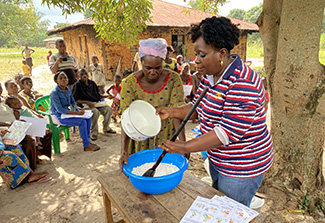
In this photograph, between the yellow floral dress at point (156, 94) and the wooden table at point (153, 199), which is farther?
the yellow floral dress at point (156, 94)

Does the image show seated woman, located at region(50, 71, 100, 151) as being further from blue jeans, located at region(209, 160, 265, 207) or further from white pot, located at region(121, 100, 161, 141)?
blue jeans, located at region(209, 160, 265, 207)

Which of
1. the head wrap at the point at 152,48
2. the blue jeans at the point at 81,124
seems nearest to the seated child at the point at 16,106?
the blue jeans at the point at 81,124

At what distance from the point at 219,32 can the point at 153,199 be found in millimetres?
1112

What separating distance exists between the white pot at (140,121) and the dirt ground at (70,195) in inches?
48.5

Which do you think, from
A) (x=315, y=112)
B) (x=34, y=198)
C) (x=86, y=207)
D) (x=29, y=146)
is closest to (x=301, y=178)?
(x=315, y=112)

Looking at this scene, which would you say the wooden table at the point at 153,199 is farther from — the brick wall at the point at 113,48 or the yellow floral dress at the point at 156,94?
the brick wall at the point at 113,48

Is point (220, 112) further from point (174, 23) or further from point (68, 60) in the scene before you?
point (174, 23)

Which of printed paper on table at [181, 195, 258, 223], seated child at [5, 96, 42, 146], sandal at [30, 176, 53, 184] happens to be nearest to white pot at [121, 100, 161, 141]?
printed paper on table at [181, 195, 258, 223]

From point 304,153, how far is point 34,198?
3388 mm

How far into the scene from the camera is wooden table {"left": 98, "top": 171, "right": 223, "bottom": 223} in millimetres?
1345

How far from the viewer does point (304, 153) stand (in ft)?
8.43

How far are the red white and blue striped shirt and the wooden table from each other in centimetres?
25

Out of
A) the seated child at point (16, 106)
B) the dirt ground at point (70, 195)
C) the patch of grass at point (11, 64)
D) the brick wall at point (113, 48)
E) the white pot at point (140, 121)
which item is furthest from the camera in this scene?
the patch of grass at point (11, 64)

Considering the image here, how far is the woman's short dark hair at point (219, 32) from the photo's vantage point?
1.22 meters
